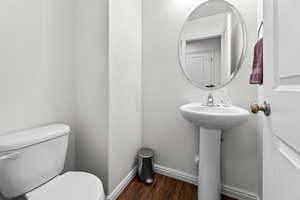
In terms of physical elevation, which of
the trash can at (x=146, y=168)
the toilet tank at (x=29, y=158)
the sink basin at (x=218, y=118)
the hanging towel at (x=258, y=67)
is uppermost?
the hanging towel at (x=258, y=67)

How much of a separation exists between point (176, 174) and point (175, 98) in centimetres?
83

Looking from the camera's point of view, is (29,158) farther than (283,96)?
Yes

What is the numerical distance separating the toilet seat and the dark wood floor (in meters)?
0.56

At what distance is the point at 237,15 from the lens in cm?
123

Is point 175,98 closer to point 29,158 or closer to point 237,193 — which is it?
point 237,193

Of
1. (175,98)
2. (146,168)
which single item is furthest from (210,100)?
(146,168)

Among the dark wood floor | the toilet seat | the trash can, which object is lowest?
the dark wood floor

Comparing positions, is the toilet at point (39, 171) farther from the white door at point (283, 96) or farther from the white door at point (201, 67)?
the white door at point (201, 67)

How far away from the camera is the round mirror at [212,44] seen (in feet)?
4.12

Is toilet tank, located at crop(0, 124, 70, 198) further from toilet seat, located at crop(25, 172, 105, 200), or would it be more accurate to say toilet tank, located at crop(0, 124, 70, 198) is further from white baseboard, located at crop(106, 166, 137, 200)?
white baseboard, located at crop(106, 166, 137, 200)

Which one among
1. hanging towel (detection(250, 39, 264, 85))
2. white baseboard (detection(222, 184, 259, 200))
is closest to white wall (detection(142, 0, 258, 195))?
white baseboard (detection(222, 184, 259, 200))

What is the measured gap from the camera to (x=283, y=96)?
0.42 metres

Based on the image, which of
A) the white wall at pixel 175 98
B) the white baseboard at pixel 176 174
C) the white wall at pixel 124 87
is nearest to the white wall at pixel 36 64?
the white wall at pixel 124 87

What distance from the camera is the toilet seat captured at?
75 centimetres
